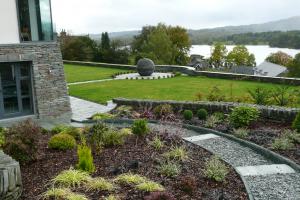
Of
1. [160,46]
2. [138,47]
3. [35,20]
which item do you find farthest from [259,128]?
[138,47]

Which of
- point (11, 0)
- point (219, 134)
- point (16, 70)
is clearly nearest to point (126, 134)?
point (219, 134)

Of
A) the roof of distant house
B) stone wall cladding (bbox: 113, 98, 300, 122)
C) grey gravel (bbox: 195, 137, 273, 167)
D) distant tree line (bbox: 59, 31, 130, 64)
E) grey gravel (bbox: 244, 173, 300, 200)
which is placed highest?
distant tree line (bbox: 59, 31, 130, 64)

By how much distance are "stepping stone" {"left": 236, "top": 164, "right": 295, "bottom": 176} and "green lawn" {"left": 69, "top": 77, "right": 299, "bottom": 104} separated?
8615 millimetres

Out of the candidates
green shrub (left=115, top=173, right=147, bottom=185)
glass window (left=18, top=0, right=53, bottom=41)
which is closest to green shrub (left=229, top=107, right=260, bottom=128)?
green shrub (left=115, top=173, right=147, bottom=185)

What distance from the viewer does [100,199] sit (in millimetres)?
6027

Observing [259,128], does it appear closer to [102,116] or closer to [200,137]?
[200,137]

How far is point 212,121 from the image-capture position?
11.3 m

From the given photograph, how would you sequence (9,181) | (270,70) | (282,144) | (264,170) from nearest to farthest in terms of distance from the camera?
(9,181), (264,170), (282,144), (270,70)

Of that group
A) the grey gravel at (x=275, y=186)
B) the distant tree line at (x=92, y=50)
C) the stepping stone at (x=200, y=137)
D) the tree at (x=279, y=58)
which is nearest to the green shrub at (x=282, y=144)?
the grey gravel at (x=275, y=186)

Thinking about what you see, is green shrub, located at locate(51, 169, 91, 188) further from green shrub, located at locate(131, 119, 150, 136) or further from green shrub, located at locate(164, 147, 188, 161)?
green shrub, located at locate(131, 119, 150, 136)

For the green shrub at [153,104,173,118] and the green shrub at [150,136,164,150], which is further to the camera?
the green shrub at [153,104,173,118]

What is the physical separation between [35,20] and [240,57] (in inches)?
2722

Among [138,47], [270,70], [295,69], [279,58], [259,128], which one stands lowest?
[270,70]

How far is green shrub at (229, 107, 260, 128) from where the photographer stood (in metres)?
10.7
